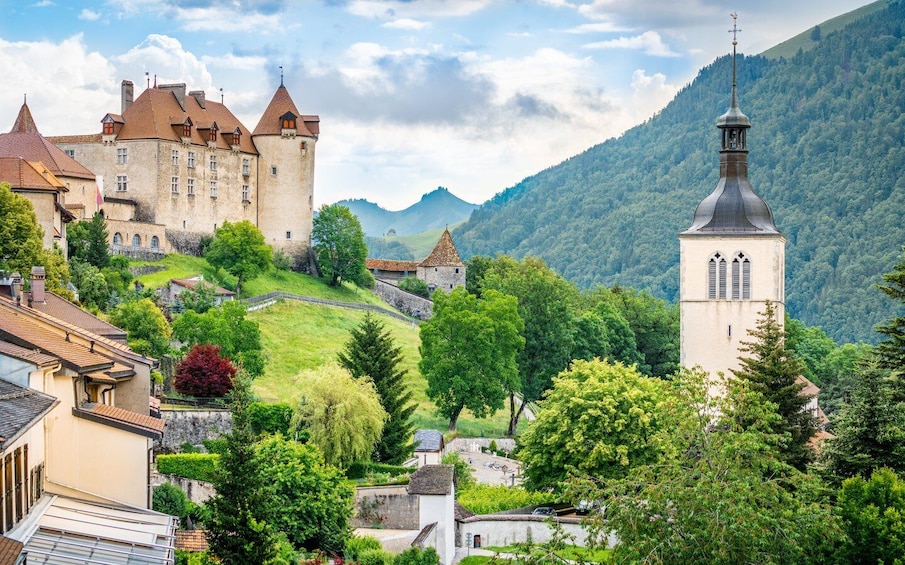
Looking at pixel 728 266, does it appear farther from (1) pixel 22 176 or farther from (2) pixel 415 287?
(2) pixel 415 287

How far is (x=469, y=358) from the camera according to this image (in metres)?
72.0

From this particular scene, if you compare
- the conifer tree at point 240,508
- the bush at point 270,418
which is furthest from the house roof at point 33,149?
the conifer tree at point 240,508

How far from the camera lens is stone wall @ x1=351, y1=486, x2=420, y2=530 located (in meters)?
45.9

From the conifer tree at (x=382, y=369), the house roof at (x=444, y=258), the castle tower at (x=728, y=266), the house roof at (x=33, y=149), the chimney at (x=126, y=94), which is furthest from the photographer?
the house roof at (x=444, y=258)

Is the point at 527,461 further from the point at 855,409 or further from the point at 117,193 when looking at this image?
the point at 117,193

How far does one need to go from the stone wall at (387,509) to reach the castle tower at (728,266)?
2596 cm

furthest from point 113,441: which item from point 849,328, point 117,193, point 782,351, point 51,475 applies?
point 849,328

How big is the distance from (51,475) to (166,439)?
29.7 metres

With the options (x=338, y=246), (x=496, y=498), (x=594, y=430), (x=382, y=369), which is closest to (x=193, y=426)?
(x=382, y=369)

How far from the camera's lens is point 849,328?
634ft

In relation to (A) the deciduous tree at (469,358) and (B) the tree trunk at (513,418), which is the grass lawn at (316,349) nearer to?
(B) the tree trunk at (513,418)

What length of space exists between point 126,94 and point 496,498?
57.9 m

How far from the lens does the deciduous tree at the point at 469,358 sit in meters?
71.1

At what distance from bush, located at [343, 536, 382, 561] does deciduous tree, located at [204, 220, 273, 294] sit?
165ft
